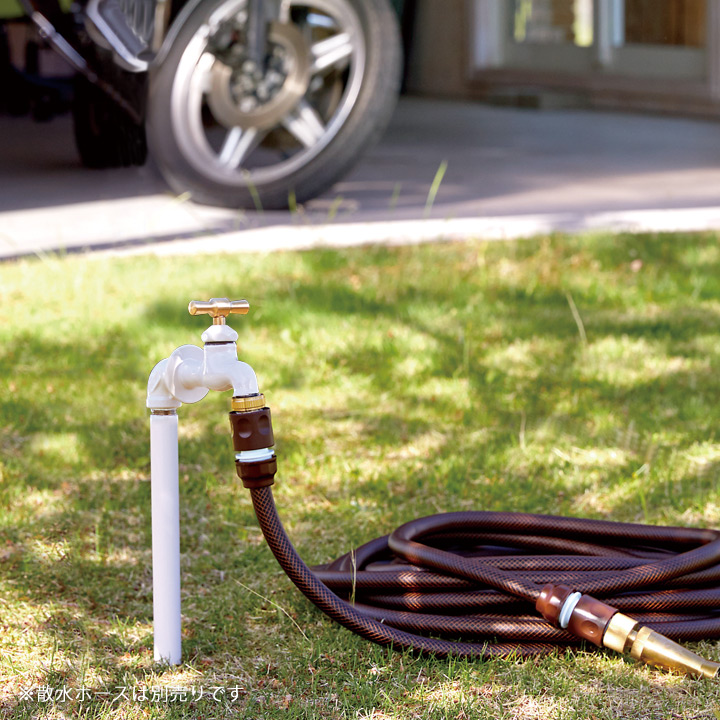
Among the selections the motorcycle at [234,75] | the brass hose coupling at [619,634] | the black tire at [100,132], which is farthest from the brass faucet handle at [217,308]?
the black tire at [100,132]

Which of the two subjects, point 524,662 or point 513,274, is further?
point 513,274

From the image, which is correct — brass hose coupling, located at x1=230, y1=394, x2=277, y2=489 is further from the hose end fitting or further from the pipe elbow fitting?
the hose end fitting

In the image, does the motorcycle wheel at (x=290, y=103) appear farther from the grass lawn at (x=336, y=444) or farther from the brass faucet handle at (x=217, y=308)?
the brass faucet handle at (x=217, y=308)

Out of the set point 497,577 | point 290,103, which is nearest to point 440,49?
point 290,103

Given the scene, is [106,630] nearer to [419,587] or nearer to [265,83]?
[419,587]

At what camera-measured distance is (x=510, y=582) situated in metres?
1.89

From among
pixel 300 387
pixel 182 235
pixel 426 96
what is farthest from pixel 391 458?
pixel 426 96

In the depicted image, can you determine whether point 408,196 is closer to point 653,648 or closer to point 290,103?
point 290,103

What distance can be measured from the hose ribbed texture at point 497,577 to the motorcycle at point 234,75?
279cm

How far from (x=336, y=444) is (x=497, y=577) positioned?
0.95m

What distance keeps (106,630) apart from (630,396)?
1.67 m

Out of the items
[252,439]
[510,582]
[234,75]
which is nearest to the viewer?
[252,439]

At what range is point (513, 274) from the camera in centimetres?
403

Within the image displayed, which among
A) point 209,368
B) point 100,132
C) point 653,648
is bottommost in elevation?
point 653,648
